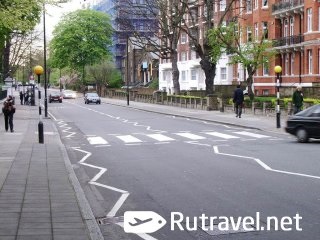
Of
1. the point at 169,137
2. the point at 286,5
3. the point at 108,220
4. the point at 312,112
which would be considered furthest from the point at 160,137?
the point at 286,5

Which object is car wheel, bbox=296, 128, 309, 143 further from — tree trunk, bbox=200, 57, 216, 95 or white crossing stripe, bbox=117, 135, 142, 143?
tree trunk, bbox=200, 57, 216, 95

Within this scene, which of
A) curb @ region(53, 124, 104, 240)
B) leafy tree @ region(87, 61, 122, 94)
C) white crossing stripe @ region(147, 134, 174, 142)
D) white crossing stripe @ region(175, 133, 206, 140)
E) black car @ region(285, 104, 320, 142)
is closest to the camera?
curb @ region(53, 124, 104, 240)

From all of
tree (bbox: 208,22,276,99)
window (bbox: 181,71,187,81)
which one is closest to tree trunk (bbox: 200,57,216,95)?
tree (bbox: 208,22,276,99)

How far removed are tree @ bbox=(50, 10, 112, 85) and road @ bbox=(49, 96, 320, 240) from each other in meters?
86.8

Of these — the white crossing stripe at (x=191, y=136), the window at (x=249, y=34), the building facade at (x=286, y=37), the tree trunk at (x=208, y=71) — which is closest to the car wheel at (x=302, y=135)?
the white crossing stripe at (x=191, y=136)

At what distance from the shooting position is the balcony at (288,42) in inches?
2074

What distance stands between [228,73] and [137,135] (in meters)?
47.1

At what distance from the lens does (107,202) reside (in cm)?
1115

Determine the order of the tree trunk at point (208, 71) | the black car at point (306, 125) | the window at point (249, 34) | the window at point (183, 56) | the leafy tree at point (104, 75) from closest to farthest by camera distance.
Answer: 1. the black car at point (306, 125)
2. the tree trunk at point (208, 71)
3. the window at point (249, 34)
4. the window at point (183, 56)
5. the leafy tree at point (104, 75)

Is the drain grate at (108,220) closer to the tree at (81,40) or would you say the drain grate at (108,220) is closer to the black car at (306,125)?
the black car at (306,125)

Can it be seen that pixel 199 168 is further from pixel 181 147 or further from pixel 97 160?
pixel 181 147

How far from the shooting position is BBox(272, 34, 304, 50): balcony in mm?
52675

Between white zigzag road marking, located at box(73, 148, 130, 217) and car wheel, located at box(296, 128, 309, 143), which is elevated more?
car wheel, located at box(296, 128, 309, 143)

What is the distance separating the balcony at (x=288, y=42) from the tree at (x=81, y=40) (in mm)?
57825
